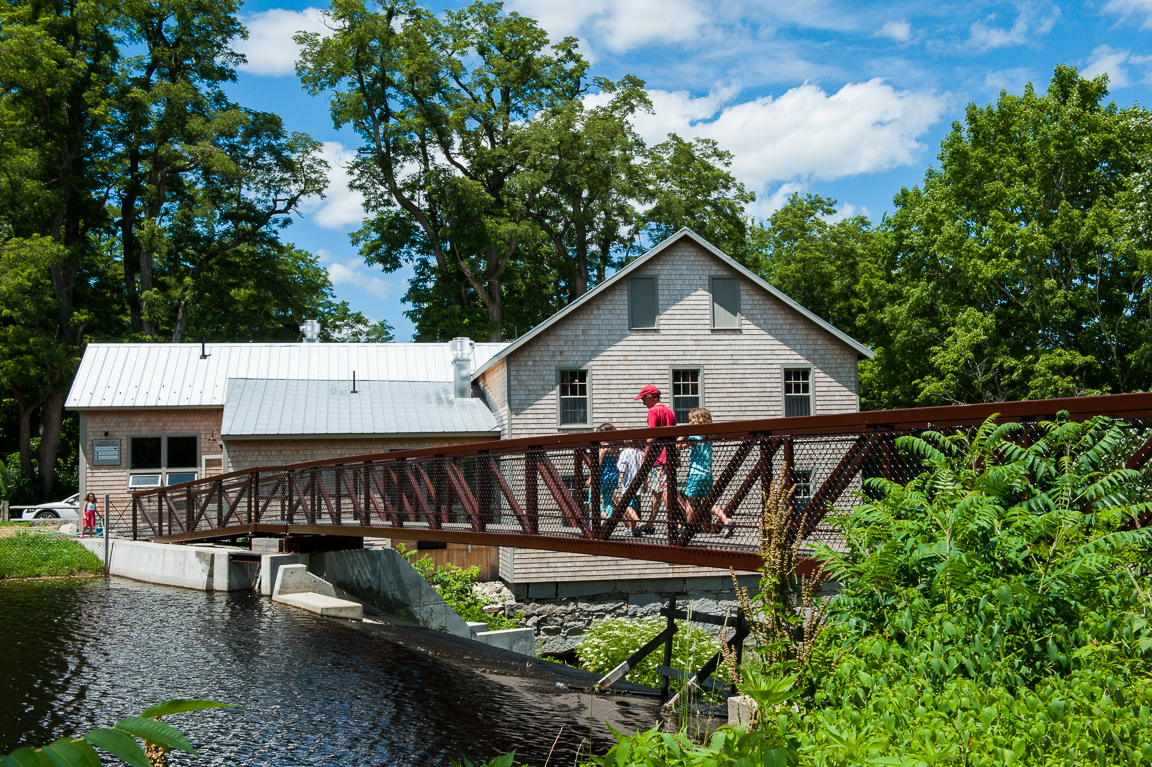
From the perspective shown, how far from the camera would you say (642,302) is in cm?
2544

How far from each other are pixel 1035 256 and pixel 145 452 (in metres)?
29.2

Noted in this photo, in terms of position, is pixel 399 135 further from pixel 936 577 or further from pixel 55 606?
pixel 936 577

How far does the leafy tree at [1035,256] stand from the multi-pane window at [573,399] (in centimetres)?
1377

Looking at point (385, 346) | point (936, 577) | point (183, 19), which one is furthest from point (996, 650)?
point (183, 19)

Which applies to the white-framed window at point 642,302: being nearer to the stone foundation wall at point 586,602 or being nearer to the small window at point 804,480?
the stone foundation wall at point 586,602

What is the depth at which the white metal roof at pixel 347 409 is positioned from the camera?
81.8 feet

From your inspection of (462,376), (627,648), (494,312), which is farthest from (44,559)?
(494,312)

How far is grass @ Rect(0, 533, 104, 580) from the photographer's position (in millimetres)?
18203

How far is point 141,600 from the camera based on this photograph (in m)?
15.1

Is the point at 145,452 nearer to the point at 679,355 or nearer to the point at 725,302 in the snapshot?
the point at 679,355

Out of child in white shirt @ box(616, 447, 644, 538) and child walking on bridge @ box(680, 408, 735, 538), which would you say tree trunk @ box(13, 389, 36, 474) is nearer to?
child in white shirt @ box(616, 447, 644, 538)

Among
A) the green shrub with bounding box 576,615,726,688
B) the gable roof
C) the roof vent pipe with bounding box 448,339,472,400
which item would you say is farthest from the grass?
the roof vent pipe with bounding box 448,339,472,400

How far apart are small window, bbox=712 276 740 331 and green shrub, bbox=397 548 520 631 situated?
9.62 metres

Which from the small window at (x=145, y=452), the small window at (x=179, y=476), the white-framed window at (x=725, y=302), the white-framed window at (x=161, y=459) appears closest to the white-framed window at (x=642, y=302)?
the white-framed window at (x=725, y=302)
